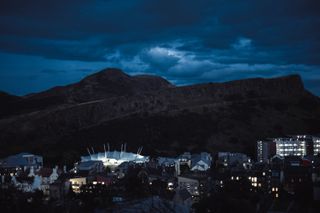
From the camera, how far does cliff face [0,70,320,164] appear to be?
285ft

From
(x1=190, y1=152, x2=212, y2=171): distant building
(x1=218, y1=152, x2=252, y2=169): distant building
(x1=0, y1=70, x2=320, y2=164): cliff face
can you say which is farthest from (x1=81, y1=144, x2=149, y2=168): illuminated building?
(x1=218, y1=152, x2=252, y2=169): distant building

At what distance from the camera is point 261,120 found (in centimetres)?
9450

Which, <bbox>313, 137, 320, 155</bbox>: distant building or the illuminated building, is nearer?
the illuminated building

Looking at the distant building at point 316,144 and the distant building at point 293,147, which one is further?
the distant building at point 316,144

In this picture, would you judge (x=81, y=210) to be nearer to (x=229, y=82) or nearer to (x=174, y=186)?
(x=174, y=186)

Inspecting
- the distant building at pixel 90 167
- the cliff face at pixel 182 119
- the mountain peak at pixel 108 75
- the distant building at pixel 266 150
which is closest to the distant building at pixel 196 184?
the distant building at pixel 90 167

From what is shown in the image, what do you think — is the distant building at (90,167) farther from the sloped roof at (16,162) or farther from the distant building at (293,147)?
the distant building at (293,147)

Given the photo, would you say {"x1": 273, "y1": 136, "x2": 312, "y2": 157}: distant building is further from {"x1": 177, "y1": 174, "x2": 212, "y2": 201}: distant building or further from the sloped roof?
the sloped roof

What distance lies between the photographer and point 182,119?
98.2 m

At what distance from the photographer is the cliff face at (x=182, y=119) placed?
285 feet

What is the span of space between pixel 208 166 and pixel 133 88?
109 meters

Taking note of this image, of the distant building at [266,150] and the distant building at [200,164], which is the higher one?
the distant building at [266,150]

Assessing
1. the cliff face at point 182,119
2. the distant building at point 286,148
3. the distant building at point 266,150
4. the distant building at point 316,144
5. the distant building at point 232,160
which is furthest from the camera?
the cliff face at point 182,119

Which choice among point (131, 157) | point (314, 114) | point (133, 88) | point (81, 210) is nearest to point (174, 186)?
point (81, 210)
